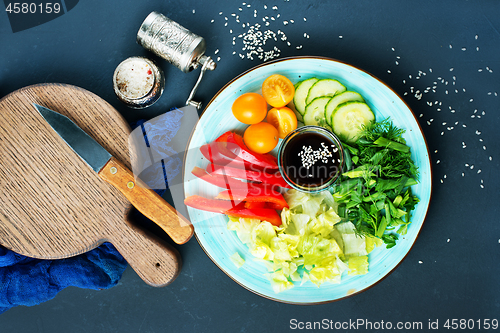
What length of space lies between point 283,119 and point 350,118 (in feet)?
1.31

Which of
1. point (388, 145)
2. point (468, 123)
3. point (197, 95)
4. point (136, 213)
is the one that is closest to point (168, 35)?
point (197, 95)

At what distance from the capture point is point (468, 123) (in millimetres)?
2072

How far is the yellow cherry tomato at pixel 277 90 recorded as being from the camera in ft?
5.80

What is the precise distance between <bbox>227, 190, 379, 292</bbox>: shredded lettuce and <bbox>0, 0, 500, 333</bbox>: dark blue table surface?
462 millimetres

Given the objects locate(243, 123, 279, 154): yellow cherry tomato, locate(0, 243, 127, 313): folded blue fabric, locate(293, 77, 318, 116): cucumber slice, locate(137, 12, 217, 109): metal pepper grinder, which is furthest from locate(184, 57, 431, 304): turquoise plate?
locate(0, 243, 127, 313): folded blue fabric

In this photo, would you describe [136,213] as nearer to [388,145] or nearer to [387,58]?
[388,145]

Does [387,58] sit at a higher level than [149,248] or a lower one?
higher

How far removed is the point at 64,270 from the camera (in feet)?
6.53

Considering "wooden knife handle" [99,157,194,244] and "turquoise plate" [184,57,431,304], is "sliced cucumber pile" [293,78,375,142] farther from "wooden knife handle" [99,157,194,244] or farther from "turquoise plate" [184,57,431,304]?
"wooden knife handle" [99,157,194,244]

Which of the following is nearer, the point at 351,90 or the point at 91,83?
the point at 351,90

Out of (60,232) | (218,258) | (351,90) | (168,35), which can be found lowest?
(218,258)

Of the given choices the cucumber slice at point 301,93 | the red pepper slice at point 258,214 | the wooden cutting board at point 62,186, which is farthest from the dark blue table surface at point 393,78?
the red pepper slice at point 258,214

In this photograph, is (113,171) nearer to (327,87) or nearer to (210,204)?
(210,204)

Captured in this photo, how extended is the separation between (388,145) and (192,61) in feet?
4.35
